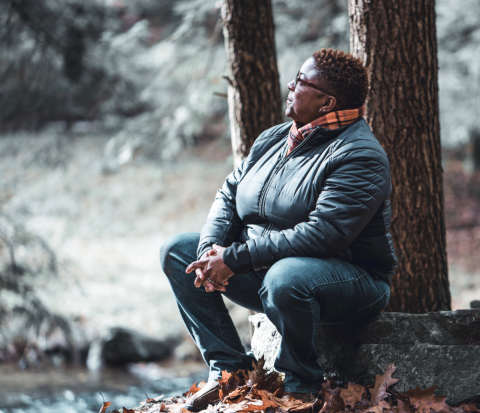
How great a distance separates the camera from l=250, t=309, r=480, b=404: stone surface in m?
2.09

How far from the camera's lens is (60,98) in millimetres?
7043

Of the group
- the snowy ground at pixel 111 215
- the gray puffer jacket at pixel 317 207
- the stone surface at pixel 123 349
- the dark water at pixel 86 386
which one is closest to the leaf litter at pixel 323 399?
the gray puffer jacket at pixel 317 207

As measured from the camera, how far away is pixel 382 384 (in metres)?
2.02

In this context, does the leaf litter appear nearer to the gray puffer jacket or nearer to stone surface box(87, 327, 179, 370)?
the gray puffer jacket

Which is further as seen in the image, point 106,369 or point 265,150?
point 106,369

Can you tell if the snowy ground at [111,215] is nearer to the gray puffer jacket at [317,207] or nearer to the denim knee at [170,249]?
the denim knee at [170,249]

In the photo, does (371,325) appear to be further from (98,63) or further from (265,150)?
(98,63)

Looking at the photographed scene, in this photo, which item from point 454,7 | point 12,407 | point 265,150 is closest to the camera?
point 265,150

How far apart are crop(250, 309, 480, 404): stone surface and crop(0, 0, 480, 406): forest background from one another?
2.20m

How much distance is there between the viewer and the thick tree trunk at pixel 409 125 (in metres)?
2.78

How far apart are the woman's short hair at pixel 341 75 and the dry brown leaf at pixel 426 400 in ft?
4.40

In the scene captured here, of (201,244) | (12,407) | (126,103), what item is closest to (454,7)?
(126,103)

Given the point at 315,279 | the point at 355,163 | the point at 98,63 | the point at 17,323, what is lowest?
→ the point at 17,323

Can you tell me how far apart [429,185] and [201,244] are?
5.09ft
